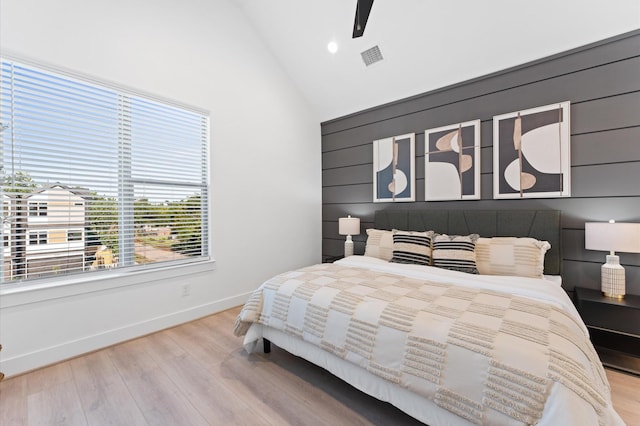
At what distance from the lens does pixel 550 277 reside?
2453mm

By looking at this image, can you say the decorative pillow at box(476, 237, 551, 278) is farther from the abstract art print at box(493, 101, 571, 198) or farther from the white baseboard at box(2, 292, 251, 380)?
the white baseboard at box(2, 292, 251, 380)

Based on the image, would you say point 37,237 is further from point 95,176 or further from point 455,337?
point 455,337

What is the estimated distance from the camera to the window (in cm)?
201

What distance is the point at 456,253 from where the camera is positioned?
2588 millimetres

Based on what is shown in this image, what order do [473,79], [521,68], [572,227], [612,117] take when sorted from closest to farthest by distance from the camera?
[612,117]
[572,227]
[521,68]
[473,79]

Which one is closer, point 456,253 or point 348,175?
point 456,253

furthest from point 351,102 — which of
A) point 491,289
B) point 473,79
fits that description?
point 491,289

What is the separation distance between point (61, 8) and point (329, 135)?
127 inches

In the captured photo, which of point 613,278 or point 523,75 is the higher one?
point 523,75

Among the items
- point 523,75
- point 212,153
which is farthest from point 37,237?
point 523,75

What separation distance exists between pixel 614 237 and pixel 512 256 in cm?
67

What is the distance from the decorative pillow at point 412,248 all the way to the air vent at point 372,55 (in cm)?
215

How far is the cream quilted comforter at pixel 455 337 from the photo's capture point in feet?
3.55

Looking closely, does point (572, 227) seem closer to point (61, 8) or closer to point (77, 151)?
point (77, 151)
